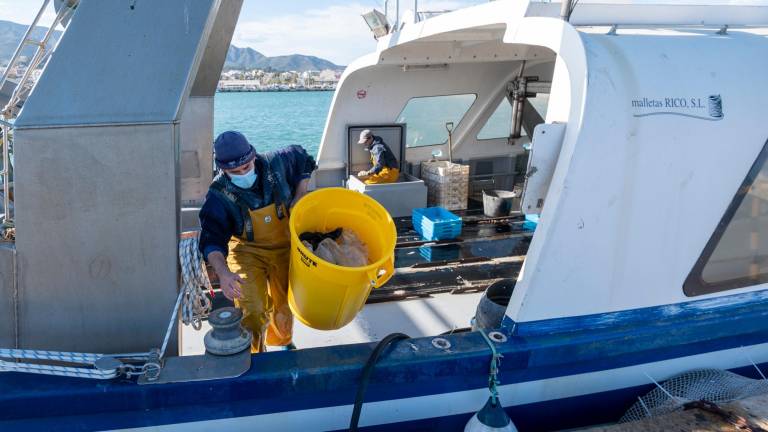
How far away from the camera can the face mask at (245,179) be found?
251cm

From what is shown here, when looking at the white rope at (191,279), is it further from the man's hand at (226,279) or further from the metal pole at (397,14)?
the metal pole at (397,14)

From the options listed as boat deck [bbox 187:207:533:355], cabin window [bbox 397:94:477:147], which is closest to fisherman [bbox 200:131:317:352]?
boat deck [bbox 187:207:533:355]

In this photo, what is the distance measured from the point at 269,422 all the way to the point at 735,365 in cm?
237

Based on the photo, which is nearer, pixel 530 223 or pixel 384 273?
pixel 384 273

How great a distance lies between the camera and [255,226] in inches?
107

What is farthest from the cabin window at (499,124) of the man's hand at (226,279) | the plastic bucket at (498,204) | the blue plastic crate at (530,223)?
the man's hand at (226,279)

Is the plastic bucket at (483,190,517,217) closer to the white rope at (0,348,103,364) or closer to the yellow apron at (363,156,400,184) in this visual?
the yellow apron at (363,156,400,184)

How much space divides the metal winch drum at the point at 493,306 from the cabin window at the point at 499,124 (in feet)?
16.9

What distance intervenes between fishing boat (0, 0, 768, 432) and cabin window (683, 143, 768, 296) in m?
0.01

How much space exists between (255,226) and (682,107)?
2113mm

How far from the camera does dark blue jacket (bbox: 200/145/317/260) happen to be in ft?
8.00

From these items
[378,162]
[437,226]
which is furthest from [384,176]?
[437,226]

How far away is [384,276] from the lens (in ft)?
7.66

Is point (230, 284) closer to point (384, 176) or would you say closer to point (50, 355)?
point (50, 355)
